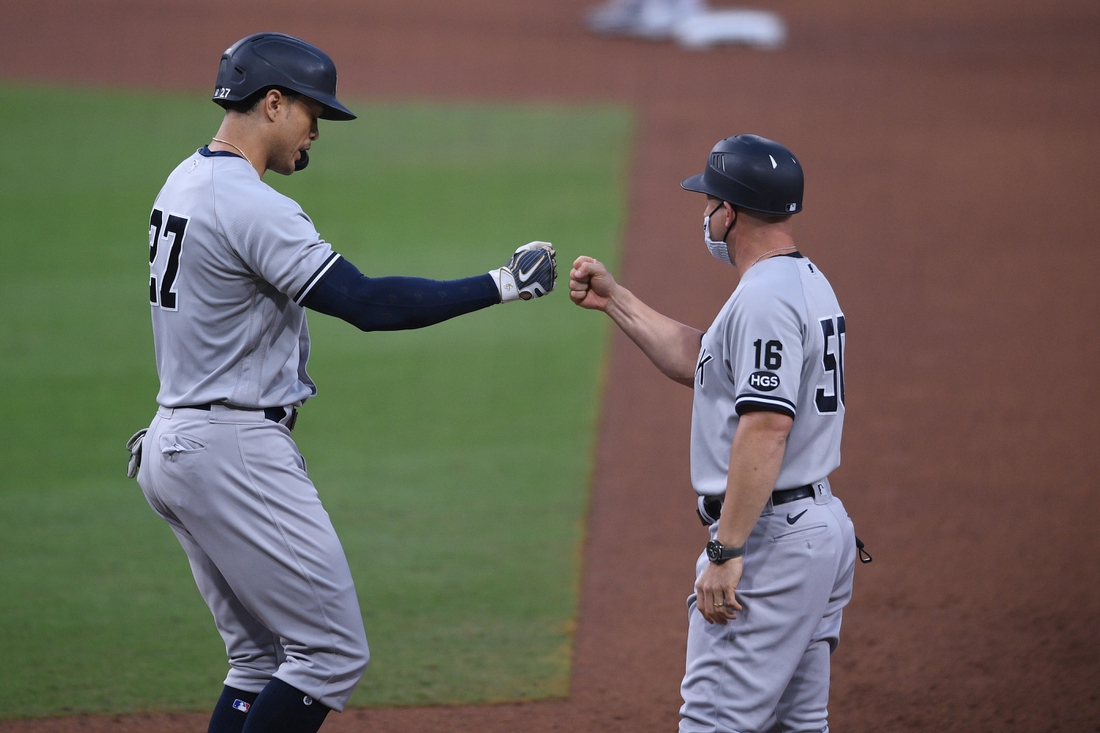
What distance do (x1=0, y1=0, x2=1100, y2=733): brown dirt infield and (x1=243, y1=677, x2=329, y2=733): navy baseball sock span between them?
1095 mm

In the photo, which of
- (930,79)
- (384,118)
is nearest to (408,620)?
(384,118)

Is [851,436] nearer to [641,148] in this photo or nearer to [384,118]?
[641,148]

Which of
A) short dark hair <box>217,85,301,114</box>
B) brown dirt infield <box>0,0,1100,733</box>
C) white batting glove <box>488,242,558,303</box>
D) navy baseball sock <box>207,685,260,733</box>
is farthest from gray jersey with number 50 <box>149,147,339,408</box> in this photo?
brown dirt infield <box>0,0,1100,733</box>

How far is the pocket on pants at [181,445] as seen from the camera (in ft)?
9.93

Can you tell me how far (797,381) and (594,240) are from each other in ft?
26.1

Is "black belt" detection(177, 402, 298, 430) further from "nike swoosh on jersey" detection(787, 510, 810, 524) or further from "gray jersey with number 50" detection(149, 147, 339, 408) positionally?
"nike swoosh on jersey" detection(787, 510, 810, 524)

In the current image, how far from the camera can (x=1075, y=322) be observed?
8.72 meters

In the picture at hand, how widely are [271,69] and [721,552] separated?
180 cm

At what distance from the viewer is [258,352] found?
3115 millimetres

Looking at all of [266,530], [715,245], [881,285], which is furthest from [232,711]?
[881,285]

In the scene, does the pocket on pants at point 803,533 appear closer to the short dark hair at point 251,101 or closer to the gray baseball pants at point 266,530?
the gray baseball pants at point 266,530

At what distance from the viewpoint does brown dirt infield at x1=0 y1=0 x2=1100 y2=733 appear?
4512 mm

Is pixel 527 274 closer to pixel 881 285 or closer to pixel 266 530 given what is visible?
pixel 266 530

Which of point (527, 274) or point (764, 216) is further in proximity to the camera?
point (527, 274)
